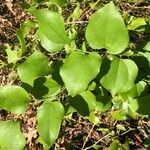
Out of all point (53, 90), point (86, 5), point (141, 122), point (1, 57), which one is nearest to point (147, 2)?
point (86, 5)

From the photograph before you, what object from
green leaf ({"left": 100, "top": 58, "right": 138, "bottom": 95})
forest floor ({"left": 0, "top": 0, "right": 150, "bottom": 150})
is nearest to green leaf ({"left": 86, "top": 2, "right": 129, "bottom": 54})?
green leaf ({"left": 100, "top": 58, "right": 138, "bottom": 95})

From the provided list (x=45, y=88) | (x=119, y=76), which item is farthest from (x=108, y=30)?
(x=45, y=88)

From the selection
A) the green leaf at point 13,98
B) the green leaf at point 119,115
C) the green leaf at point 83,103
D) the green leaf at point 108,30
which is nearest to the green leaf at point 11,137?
the green leaf at point 13,98

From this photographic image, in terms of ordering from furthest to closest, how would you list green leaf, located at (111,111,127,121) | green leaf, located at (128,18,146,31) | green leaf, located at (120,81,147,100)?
green leaf, located at (111,111,127,121) → green leaf, located at (128,18,146,31) → green leaf, located at (120,81,147,100)

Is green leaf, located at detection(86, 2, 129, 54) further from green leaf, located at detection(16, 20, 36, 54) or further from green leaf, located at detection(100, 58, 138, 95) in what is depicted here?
green leaf, located at detection(16, 20, 36, 54)

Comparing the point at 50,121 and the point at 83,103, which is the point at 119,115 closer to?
the point at 83,103

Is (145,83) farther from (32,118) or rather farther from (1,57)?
(1,57)
